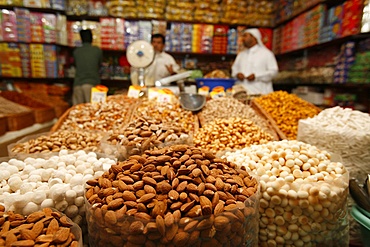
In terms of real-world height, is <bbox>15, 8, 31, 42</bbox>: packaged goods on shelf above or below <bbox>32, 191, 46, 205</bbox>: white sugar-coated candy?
above

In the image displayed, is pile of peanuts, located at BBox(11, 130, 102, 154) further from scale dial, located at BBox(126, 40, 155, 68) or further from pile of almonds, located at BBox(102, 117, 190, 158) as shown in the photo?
scale dial, located at BBox(126, 40, 155, 68)

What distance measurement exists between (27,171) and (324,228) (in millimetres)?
981

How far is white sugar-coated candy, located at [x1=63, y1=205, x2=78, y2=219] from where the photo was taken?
0.74 meters

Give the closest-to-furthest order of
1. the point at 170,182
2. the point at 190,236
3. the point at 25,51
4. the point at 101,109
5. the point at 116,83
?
the point at 190,236, the point at 170,182, the point at 101,109, the point at 25,51, the point at 116,83

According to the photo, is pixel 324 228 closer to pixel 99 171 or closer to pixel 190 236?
pixel 190 236

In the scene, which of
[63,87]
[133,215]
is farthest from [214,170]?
[63,87]

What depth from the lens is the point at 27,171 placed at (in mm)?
911

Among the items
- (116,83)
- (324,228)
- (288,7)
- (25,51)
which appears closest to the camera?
(324,228)

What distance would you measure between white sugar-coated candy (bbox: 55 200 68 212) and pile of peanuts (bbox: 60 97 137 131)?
91 centimetres

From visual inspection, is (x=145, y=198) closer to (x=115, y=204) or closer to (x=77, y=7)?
(x=115, y=204)

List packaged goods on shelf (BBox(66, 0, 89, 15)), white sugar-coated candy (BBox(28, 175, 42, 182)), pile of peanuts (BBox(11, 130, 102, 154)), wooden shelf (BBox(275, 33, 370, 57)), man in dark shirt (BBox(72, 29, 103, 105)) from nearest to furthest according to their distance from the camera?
white sugar-coated candy (BBox(28, 175, 42, 182)) → pile of peanuts (BBox(11, 130, 102, 154)) → wooden shelf (BBox(275, 33, 370, 57)) → man in dark shirt (BBox(72, 29, 103, 105)) → packaged goods on shelf (BBox(66, 0, 89, 15))

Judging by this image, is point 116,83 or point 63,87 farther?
point 116,83

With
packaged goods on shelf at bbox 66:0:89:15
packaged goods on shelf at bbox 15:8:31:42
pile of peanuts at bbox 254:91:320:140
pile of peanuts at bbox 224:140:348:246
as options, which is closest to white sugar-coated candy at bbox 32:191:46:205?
pile of peanuts at bbox 224:140:348:246

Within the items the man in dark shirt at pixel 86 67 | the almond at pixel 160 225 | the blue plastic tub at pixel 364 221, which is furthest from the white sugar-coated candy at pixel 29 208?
the man in dark shirt at pixel 86 67
